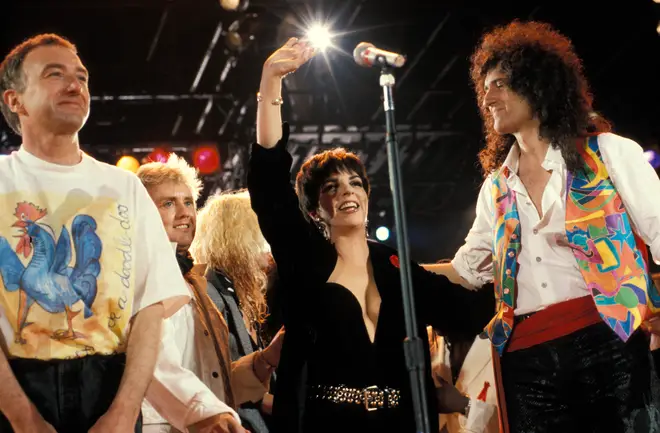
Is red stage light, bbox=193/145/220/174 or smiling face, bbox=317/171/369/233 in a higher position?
red stage light, bbox=193/145/220/174

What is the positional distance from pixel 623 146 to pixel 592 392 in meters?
0.87

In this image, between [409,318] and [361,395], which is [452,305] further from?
[409,318]

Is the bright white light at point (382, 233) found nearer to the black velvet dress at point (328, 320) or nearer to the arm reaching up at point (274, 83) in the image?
the black velvet dress at point (328, 320)

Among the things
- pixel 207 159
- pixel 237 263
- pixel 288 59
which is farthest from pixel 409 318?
pixel 207 159

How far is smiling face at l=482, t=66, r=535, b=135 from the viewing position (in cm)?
331

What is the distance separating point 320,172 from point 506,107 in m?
0.79

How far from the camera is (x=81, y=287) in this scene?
2.42 meters

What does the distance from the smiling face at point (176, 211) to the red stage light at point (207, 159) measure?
780 cm

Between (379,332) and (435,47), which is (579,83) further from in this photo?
(435,47)

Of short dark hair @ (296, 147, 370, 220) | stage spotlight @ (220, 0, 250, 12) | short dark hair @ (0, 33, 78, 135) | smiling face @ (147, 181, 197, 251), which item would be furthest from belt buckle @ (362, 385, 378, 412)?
stage spotlight @ (220, 0, 250, 12)

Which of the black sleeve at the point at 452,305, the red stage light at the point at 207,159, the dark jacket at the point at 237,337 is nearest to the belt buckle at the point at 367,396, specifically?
the black sleeve at the point at 452,305

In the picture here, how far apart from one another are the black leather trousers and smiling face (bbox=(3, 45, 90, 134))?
175cm

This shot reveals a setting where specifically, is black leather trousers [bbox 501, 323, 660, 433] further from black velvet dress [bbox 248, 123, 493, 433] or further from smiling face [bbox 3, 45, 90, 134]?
smiling face [bbox 3, 45, 90, 134]

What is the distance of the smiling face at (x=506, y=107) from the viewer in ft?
10.9
